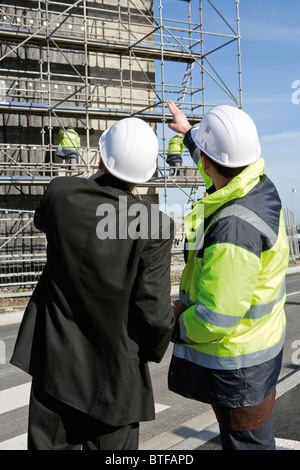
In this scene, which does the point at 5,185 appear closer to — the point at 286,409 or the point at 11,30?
the point at 11,30

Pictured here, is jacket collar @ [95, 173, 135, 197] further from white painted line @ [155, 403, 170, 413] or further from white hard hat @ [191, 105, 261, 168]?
white painted line @ [155, 403, 170, 413]

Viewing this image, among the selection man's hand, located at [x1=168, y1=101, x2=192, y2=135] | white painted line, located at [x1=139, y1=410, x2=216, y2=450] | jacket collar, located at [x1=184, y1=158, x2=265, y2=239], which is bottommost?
white painted line, located at [x1=139, y1=410, x2=216, y2=450]

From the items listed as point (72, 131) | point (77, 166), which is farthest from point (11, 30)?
point (77, 166)

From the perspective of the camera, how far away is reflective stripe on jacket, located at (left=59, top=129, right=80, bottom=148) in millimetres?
14158

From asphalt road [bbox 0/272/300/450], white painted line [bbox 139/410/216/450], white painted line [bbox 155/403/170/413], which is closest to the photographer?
white painted line [bbox 139/410/216/450]

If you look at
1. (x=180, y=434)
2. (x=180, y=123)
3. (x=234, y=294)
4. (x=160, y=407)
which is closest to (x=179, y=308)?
(x=234, y=294)

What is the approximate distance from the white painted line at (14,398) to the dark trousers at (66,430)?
282 centimetres

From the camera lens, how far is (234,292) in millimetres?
2049

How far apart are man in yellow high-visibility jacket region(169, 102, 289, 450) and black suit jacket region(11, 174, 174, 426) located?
0.21 m

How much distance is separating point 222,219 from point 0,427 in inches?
121

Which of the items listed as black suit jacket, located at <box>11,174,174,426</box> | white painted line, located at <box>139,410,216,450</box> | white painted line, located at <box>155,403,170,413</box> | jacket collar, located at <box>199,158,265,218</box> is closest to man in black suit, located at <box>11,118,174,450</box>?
black suit jacket, located at <box>11,174,174,426</box>

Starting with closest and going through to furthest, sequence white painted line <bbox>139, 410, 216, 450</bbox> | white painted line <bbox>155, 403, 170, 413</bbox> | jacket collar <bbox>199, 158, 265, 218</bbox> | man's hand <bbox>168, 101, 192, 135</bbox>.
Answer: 1. jacket collar <bbox>199, 158, 265, 218</bbox>
2. man's hand <bbox>168, 101, 192, 135</bbox>
3. white painted line <bbox>139, 410, 216, 450</bbox>
4. white painted line <bbox>155, 403, 170, 413</bbox>

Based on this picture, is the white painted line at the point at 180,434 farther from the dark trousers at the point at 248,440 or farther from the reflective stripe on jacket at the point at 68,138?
the reflective stripe on jacket at the point at 68,138

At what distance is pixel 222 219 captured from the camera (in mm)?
2133
